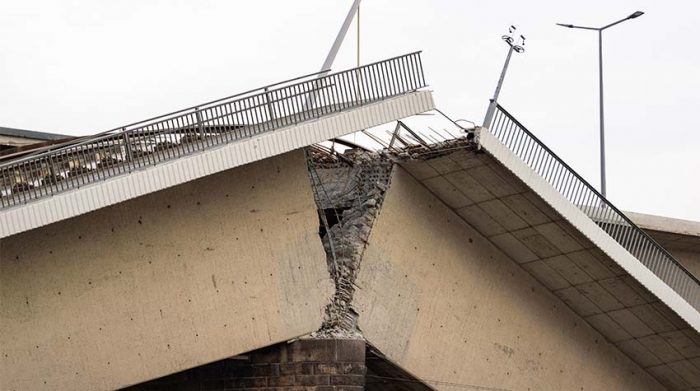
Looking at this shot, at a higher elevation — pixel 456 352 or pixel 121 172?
pixel 121 172

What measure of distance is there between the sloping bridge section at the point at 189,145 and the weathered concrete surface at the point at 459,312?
2509 millimetres

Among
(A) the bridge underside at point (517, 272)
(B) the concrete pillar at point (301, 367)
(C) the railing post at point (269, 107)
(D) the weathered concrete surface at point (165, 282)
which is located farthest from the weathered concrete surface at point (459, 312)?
(C) the railing post at point (269, 107)

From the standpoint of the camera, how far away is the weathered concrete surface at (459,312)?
29031mm

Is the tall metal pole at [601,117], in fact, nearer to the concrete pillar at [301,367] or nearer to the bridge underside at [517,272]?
the bridge underside at [517,272]

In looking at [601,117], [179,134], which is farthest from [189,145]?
[601,117]

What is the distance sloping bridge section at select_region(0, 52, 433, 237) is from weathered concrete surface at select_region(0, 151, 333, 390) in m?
1.24

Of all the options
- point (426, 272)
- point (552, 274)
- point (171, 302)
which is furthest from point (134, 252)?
point (552, 274)

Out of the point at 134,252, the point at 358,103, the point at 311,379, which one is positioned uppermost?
the point at 358,103

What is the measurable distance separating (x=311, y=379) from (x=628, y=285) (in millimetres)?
6481

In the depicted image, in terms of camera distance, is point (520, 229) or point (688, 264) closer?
point (520, 229)

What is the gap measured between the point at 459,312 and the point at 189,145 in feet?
22.7

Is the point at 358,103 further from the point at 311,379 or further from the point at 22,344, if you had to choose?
the point at 22,344

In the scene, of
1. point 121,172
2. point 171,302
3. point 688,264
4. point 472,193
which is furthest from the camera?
point 688,264

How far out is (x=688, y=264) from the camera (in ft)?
110
